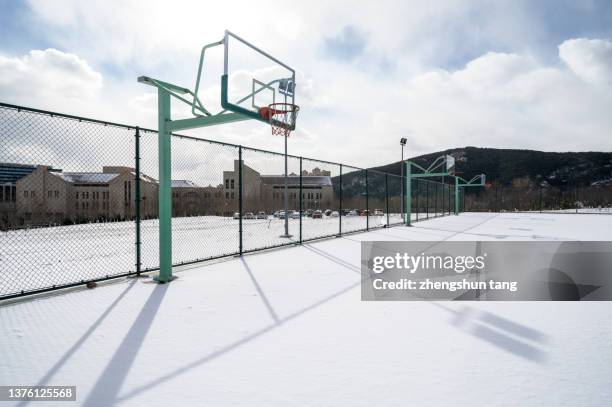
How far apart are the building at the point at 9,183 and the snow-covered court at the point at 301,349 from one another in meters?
4.87

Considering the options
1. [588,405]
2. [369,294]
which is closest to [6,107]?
[369,294]

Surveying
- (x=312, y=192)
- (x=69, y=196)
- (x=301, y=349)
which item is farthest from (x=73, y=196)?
(x=312, y=192)

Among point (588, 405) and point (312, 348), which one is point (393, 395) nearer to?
point (312, 348)

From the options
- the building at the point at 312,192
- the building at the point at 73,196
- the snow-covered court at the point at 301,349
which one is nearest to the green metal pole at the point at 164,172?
the snow-covered court at the point at 301,349

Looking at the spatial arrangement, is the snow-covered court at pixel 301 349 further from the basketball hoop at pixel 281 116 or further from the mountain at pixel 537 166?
the mountain at pixel 537 166

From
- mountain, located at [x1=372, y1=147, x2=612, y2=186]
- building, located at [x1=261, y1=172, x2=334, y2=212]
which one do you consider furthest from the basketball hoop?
mountain, located at [x1=372, y1=147, x2=612, y2=186]

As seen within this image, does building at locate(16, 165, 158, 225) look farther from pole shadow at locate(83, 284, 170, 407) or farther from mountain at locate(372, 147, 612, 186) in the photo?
mountain at locate(372, 147, 612, 186)

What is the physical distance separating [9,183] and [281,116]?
713 centimetres

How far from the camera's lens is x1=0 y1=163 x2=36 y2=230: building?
849cm

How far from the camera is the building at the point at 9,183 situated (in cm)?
849

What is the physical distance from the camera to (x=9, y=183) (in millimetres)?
9039

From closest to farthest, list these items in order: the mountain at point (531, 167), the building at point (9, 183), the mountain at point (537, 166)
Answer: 1. the building at point (9, 183)
2. the mountain at point (531, 167)
3. the mountain at point (537, 166)

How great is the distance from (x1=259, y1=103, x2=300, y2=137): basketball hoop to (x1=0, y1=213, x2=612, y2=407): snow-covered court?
12.9ft

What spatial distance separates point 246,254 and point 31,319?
5361mm
